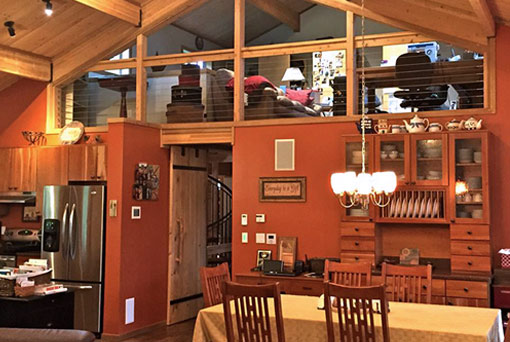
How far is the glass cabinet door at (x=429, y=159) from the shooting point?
250 inches

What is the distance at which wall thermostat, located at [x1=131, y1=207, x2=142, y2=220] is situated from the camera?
296 inches

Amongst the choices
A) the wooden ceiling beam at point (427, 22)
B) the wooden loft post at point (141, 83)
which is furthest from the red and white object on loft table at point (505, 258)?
the wooden loft post at point (141, 83)

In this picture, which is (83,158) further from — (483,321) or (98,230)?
(483,321)

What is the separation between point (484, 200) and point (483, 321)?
Result: 2.17 m

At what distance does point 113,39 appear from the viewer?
8477 millimetres

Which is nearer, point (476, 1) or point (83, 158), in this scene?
point (476, 1)

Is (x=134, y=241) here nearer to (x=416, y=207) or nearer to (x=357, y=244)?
(x=357, y=244)

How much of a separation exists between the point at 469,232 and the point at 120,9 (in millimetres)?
5024

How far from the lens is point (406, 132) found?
260 inches

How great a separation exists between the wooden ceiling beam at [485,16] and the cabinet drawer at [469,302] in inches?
107

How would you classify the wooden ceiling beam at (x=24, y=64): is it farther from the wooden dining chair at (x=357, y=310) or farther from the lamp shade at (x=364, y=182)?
the wooden dining chair at (x=357, y=310)

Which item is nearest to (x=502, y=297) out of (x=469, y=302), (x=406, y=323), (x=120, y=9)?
(x=469, y=302)

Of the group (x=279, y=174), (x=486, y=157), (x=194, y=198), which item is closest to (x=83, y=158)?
(x=194, y=198)

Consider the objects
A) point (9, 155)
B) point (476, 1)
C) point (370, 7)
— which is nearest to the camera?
point (476, 1)
